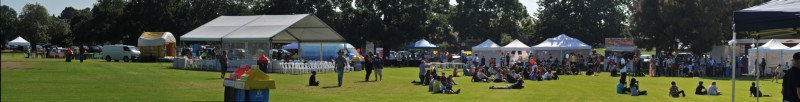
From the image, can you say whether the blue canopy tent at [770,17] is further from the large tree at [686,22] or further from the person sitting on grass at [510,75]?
the large tree at [686,22]

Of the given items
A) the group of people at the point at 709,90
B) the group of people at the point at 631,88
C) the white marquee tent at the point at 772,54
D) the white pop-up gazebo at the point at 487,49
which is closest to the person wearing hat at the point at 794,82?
the group of people at the point at 631,88

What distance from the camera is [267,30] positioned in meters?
38.6

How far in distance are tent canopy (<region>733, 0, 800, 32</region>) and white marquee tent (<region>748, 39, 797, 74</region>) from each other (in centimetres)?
3095

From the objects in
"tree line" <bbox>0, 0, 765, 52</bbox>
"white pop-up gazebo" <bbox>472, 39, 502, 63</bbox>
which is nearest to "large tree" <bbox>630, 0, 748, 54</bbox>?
"tree line" <bbox>0, 0, 765, 52</bbox>

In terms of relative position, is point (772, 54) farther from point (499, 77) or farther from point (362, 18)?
point (362, 18)

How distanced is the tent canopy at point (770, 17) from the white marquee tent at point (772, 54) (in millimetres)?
30952

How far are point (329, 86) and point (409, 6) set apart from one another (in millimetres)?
41466

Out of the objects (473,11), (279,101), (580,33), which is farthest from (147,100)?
(473,11)

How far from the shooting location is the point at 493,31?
81.4 meters

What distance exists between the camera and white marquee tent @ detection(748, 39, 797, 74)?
41.2 meters

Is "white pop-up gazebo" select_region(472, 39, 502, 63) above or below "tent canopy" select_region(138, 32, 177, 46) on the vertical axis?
below

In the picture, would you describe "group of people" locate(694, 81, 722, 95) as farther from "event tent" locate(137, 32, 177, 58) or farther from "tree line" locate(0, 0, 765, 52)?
"event tent" locate(137, 32, 177, 58)

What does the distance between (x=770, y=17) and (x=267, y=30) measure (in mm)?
29643

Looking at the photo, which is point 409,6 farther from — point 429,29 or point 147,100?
point 147,100
